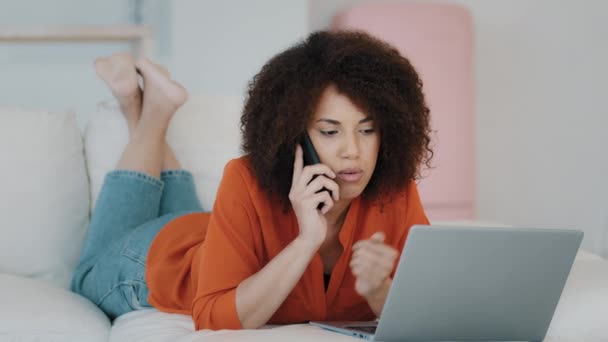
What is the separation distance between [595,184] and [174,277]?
101 inches

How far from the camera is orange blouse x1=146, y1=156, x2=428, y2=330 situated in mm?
1454

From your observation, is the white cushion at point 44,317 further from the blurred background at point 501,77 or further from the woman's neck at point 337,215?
the blurred background at point 501,77

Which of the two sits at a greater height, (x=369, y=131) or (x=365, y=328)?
(x=369, y=131)

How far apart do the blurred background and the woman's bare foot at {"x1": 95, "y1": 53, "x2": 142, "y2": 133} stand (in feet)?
4.29

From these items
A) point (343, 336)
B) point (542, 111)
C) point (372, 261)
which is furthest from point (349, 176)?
point (542, 111)

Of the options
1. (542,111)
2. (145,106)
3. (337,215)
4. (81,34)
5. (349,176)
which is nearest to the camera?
(349,176)

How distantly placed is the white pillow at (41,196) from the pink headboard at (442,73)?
1.68m

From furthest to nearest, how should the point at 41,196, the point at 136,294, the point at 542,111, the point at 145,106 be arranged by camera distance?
1. the point at 542,111
2. the point at 145,106
3. the point at 41,196
4. the point at 136,294

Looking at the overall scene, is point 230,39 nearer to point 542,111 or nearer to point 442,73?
point 442,73

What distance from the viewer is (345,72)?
150 centimetres

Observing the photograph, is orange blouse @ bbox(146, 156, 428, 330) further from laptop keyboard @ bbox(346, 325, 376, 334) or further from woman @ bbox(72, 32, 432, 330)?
laptop keyboard @ bbox(346, 325, 376, 334)

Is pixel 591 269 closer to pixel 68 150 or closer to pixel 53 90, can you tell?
pixel 68 150

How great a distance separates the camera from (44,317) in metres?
1.71

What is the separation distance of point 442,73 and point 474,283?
2449mm
